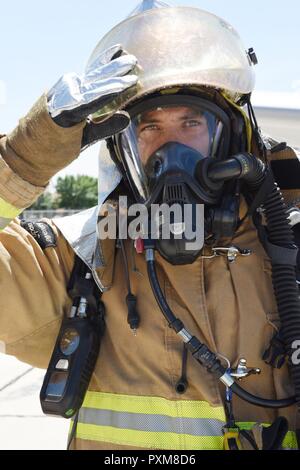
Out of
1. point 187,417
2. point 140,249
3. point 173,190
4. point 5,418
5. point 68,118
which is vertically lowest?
point 5,418

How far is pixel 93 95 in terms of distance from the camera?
4.02 ft

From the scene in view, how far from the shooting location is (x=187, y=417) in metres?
1.34

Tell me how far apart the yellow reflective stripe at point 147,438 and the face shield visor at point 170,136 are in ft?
2.28

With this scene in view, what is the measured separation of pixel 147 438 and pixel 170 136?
3.05 feet

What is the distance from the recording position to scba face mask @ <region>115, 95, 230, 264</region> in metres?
1.48

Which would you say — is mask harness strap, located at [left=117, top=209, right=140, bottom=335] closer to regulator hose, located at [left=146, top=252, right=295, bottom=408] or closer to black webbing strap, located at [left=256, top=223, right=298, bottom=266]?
regulator hose, located at [left=146, top=252, right=295, bottom=408]

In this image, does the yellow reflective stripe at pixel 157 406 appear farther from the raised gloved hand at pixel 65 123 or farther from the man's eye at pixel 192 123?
the man's eye at pixel 192 123

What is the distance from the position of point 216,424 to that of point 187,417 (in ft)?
0.26

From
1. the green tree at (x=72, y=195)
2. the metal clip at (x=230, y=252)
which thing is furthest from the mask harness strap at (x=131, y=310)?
the green tree at (x=72, y=195)

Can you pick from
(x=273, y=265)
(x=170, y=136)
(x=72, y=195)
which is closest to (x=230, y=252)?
(x=273, y=265)

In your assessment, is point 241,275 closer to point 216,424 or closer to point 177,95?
point 216,424

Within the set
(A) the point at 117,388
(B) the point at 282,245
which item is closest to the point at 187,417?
(A) the point at 117,388

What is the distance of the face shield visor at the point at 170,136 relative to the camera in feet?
5.20

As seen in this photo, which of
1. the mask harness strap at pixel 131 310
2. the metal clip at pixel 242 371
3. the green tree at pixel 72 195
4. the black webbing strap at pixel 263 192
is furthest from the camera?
the green tree at pixel 72 195
